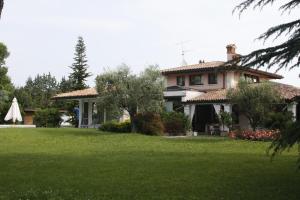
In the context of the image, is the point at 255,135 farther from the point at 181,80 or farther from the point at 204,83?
the point at 181,80

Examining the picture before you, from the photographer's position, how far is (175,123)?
33375mm

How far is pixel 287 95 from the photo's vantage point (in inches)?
1289

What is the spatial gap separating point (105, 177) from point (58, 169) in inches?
75.5

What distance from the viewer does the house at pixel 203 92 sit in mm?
35531

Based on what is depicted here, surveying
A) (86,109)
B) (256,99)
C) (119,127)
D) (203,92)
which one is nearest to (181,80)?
(203,92)

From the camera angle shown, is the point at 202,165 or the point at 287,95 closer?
the point at 202,165

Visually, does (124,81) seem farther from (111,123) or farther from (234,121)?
(234,121)

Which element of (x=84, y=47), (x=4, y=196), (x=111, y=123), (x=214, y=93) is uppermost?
(x=84, y=47)

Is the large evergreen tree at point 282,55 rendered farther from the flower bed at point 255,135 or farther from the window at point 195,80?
the window at point 195,80

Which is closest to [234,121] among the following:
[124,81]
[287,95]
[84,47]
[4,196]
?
[287,95]

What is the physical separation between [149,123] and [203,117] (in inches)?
326

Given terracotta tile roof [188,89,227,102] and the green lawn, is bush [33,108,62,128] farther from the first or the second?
the green lawn

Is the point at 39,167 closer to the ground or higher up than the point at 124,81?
closer to the ground

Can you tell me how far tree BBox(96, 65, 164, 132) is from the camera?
101ft
